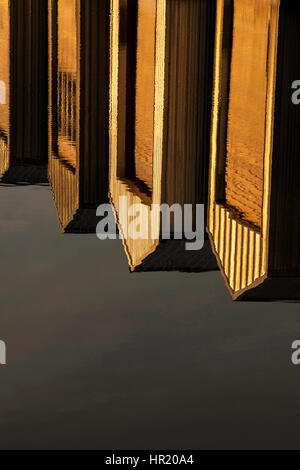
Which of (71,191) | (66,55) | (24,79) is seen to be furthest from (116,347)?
(24,79)

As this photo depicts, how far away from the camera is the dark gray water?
6.32 metres

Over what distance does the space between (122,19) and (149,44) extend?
822mm

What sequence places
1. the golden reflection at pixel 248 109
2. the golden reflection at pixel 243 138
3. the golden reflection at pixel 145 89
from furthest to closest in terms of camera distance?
the golden reflection at pixel 145 89
the golden reflection at pixel 248 109
the golden reflection at pixel 243 138

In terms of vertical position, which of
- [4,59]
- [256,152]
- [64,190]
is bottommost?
[64,190]

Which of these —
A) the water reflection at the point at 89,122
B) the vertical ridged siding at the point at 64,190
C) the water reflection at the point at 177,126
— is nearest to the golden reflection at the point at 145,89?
the water reflection at the point at 177,126

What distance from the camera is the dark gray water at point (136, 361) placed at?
6.32 metres

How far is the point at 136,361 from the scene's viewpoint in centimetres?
782

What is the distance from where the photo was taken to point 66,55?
15773mm

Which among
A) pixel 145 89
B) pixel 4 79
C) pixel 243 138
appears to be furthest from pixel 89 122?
pixel 4 79

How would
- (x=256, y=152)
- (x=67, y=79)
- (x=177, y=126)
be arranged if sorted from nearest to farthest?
(x=256, y=152) → (x=177, y=126) → (x=67, y=79)

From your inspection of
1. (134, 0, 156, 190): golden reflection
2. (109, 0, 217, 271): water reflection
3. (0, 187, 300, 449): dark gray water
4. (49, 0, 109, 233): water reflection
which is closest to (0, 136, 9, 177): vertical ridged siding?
(49, 0, 109, 233): water reflection

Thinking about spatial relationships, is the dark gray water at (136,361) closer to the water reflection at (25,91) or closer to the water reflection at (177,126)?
the water reflection at (177,126)

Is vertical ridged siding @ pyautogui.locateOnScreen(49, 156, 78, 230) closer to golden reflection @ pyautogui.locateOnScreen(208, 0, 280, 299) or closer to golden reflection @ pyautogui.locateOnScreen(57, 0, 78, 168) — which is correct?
golden reflection @ pyautogui.locateOnScreen(57, 0, 78, 168)

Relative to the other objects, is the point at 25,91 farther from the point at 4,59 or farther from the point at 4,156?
the point at 4,59
